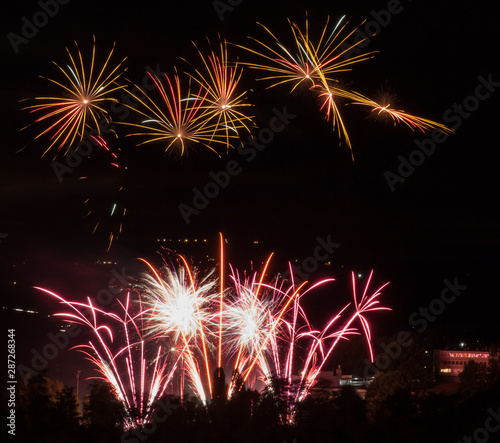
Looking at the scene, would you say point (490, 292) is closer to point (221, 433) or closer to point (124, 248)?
point (124, 248)

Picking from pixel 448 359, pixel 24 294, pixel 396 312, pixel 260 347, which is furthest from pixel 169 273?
pixel 24 294

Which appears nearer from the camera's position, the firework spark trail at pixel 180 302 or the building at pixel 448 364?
the firework spark trail at pixel 180 302

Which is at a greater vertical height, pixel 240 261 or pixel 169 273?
pixel 240 261

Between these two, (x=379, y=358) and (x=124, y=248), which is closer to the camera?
(x=379, y=358)

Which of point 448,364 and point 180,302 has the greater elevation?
point 180,302

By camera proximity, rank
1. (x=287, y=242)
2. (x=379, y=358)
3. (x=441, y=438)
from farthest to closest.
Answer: (x=287, y=242) < (x=379, y=358) < (x=441, y=438)

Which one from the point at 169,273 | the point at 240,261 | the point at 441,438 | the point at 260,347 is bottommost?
the point at 441,438

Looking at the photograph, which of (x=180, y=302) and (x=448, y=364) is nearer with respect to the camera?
(x=180, y=302)

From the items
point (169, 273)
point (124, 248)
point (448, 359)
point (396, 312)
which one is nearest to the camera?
point (169, 273)

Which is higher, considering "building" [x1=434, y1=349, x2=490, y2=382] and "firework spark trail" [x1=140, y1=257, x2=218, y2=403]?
"firework spark trail" [x1=140, y1=257, x2=218, y2=403]

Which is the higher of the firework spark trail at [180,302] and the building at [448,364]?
the firework spark trail at [180,302]

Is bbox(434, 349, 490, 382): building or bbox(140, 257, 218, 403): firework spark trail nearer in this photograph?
bbox(140, 257, 218, 403): firework spark trail
